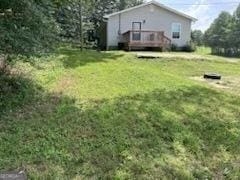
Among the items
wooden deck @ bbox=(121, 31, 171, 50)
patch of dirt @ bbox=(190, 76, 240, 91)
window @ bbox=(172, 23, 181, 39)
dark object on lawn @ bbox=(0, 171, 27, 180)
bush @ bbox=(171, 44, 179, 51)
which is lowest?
dark object on lawn @ bbox=(0, 171, 27, 180)

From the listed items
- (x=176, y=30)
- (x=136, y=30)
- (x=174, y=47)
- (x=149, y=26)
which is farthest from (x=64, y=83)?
(x=176, y=30)

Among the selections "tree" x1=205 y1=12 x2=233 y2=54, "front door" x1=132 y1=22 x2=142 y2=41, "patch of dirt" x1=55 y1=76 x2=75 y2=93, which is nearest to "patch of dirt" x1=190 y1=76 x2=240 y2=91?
"patch of dirt" x1=55 y1=76 x2=75 y2=93

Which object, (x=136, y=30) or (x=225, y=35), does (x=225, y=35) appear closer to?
(x=225, y=35)

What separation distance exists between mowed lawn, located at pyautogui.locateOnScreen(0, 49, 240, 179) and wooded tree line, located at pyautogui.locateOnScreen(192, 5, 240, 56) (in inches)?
968

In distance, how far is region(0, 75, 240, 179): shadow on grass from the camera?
4.92 meters

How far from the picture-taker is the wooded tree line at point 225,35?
32.6m

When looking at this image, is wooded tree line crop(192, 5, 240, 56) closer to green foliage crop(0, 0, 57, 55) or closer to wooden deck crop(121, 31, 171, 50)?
wooden deck crop(121, 31, 171, 50)

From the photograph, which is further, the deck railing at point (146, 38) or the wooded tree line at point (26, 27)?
the deck railing at point (146, 38)

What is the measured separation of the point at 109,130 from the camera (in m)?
5.94

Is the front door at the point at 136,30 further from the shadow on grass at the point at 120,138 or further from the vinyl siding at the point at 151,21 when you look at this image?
the shadow on grass at the point at 120,138

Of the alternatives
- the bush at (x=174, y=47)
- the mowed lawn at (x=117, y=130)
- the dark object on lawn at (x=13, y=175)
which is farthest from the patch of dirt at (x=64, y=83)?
the bush at (x=174, y=47)

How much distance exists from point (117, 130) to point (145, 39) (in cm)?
1942

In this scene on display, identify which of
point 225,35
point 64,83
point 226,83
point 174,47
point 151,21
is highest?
point 151,21

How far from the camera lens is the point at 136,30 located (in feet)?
84.0
